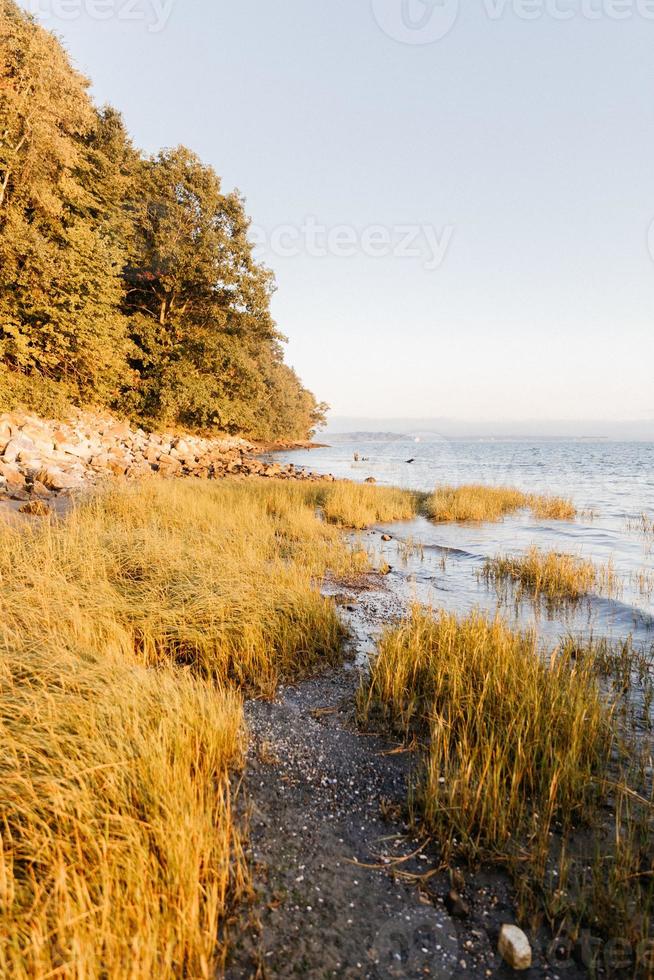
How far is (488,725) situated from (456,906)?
4.48 ft

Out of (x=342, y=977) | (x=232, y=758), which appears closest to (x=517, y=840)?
(x=342, y=977)

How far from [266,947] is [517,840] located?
1.39 m

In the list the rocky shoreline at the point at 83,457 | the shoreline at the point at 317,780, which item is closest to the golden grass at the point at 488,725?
the shoreline at the point at 317,780

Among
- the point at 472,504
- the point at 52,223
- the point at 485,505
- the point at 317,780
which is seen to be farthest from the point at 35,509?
the point at 52,223

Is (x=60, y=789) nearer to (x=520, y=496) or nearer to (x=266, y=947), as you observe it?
(x=266, y=947)

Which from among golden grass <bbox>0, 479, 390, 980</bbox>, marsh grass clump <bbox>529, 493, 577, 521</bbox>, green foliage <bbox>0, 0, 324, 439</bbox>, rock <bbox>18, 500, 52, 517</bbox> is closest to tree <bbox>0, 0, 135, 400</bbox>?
green foliage <bbox>0, 0, 324, 439</bbox>

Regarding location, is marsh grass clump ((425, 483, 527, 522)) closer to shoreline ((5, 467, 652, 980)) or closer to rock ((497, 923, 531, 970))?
shoreline ((5, 467, 652, 980))

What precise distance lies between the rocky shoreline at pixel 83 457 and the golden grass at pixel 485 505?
8636 mm

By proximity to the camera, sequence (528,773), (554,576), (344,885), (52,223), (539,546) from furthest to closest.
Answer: (52,223) → (539,546) → (554,576) → (528,773) → (344,885)

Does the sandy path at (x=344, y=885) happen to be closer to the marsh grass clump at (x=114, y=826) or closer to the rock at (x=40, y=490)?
the marsh grass clump at (x=114, y=826)

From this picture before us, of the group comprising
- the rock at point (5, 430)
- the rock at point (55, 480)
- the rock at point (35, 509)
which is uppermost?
the rock at point (5, 430)

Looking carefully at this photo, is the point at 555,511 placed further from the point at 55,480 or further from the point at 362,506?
the point at 55,480

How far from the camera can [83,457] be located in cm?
1880

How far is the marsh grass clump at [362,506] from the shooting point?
13.2 m
